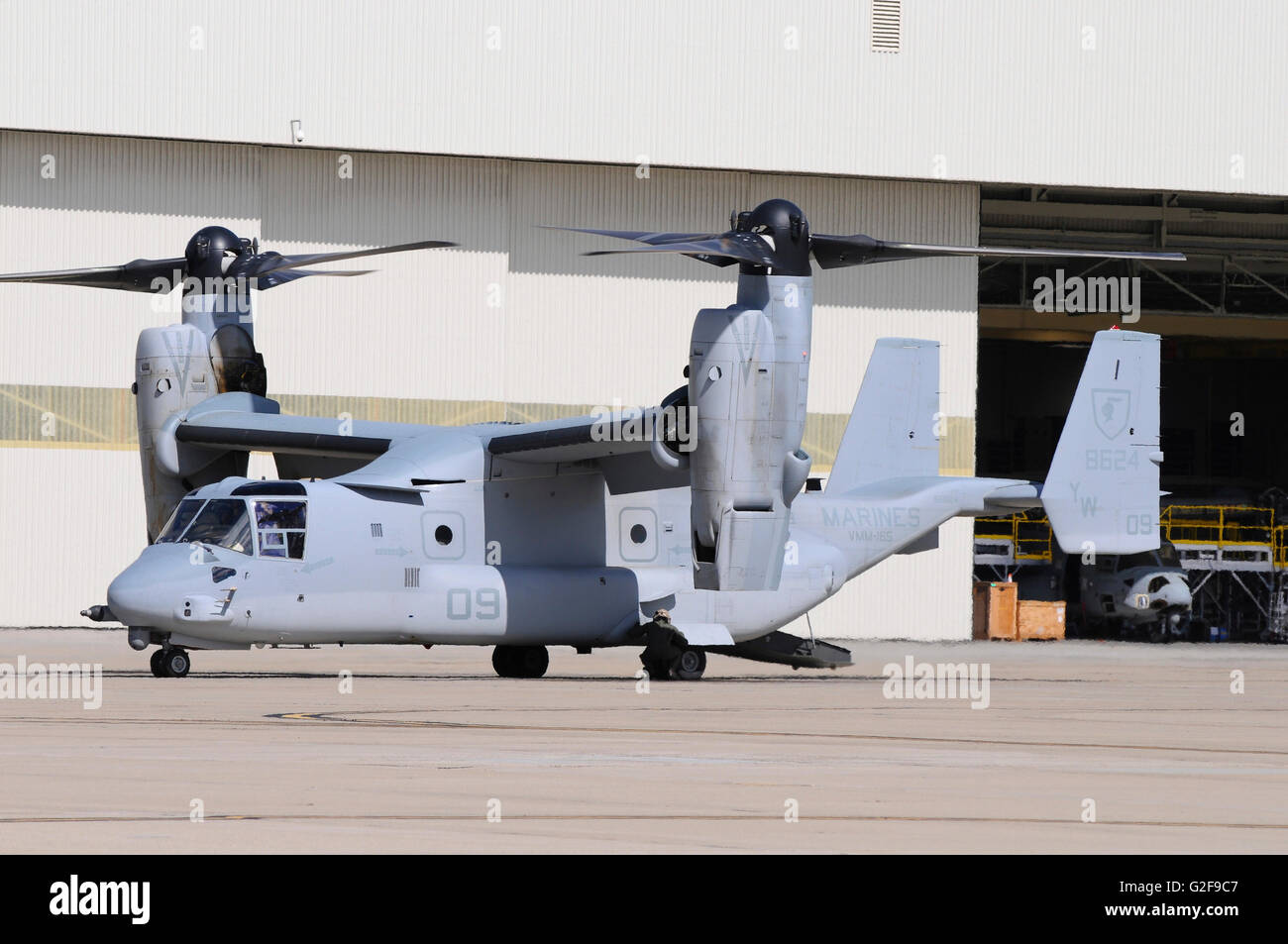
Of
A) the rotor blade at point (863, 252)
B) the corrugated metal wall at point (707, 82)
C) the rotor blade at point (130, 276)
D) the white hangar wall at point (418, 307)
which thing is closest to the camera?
the rotor blade at point (863, 252)

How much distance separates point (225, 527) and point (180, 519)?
67 cm

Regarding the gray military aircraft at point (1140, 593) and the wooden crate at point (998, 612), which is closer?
the wooden crate at point (998, 612)

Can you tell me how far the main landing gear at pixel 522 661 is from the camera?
24062mm

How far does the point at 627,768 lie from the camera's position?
12250 millimetres

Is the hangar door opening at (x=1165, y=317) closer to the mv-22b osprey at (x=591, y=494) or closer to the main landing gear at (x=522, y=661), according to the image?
the mv-22b osprey at (x=591, y=494)

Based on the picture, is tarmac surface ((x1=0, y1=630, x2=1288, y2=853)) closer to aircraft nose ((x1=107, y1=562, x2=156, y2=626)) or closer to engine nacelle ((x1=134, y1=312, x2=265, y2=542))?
aircraft nose ((x1=107, y1=562, x2=156, y2=626))

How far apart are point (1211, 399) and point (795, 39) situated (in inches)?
1027

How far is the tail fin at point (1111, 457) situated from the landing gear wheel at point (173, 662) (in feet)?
37.2

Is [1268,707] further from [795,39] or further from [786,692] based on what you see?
[795,39]

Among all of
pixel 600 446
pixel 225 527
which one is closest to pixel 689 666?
pixel 600 446

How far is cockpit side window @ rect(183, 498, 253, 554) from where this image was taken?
20516 mm

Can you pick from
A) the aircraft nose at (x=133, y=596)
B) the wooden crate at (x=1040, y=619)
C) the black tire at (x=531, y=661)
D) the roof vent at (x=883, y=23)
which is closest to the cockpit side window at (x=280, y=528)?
the aircraft nose at (x=133, y=596)

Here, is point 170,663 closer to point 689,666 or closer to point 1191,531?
point 689,666
